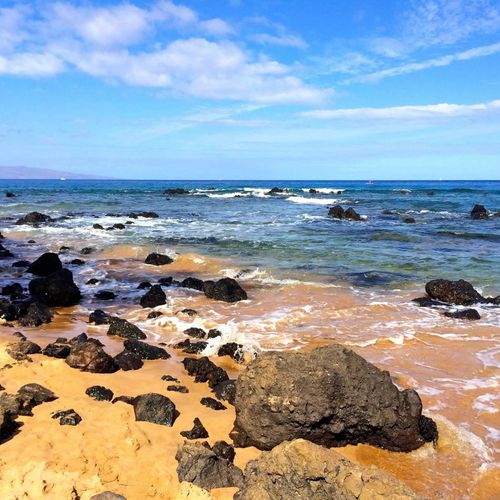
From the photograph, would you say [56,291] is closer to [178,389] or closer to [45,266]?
[45,266]

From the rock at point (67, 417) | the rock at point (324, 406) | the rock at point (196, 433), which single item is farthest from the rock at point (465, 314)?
the rock at point (67, 417)

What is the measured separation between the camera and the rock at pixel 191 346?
9.05 meters

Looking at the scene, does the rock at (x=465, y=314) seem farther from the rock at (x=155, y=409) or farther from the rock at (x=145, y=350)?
the rock at (x=155, y=409)

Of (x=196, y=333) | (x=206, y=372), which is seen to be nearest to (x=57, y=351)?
(x=206, y=372)

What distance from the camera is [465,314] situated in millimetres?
11484

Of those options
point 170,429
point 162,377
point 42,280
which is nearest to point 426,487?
point 170,429

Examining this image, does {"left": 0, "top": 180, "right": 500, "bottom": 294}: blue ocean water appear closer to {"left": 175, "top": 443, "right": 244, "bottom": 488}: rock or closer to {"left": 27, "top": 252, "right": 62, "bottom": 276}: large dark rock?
{"left": 27, "top": 252, "right": 62, "bottom": 276}: large dark rock

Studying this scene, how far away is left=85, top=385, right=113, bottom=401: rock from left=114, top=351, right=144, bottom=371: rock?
1044mm

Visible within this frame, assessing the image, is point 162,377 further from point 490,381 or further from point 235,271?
point 235,271

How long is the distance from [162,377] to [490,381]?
519cm

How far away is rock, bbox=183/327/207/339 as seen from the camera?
991cm

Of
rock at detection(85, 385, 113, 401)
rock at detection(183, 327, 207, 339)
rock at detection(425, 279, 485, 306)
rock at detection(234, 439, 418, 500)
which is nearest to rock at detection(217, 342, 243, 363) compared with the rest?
rock at detection(183, 327, 207, 339)

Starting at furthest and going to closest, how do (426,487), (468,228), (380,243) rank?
1. (468,228)
2. (380,243)
3. (426,487)

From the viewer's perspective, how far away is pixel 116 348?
8.94m
